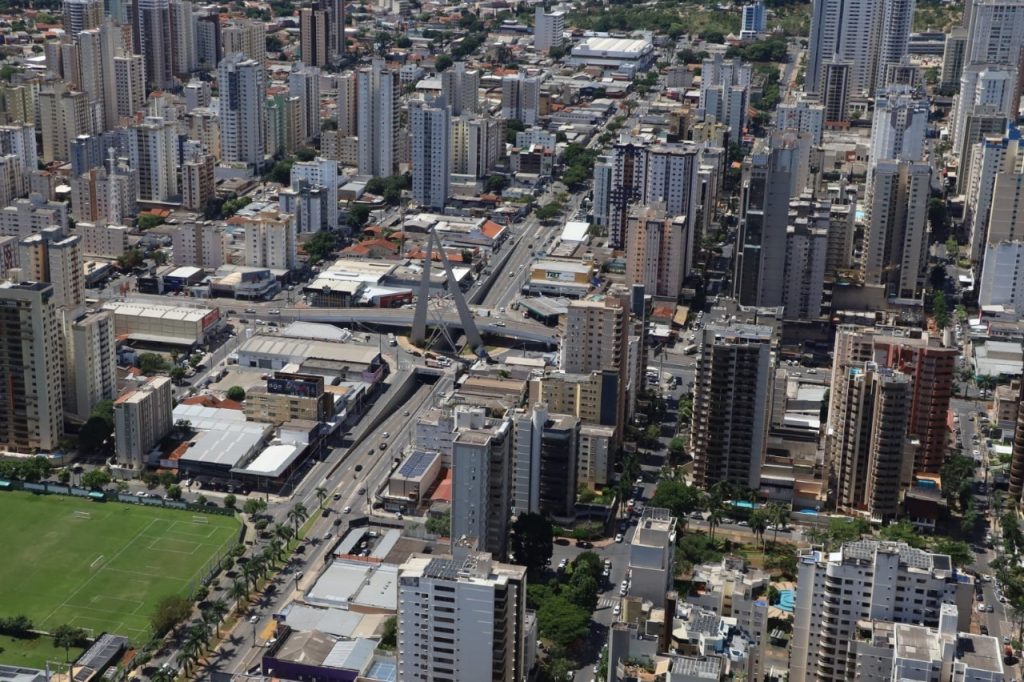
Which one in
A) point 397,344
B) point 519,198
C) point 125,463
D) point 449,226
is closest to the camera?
point 125,463

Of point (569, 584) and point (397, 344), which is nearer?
point (569, 584)

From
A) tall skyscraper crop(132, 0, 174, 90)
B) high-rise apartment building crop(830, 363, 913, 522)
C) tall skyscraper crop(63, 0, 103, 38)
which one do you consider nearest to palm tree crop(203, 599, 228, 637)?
high-rise apartment building crop(830, 363, 913, 522)

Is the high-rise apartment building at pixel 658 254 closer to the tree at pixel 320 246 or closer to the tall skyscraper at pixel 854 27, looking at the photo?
the tree at pixel 320 246

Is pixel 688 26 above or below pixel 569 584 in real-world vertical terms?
above

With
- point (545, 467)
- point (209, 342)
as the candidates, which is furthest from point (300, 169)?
point (545, 467)

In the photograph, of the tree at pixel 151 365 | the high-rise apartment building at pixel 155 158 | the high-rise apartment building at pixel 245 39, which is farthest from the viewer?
the high-rise apartment building at pixel 245 39

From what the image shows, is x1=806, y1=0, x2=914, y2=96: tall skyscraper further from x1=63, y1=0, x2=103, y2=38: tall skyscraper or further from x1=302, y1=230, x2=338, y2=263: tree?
x1=63, y1=0, x2=103, y2=38: tall skyscraper

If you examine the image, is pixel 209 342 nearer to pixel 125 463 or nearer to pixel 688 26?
pixel 125 463

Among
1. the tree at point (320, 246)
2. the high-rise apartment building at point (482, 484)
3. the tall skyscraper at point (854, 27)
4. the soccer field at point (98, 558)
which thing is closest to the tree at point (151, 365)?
the soccer field at point (98, 558)
